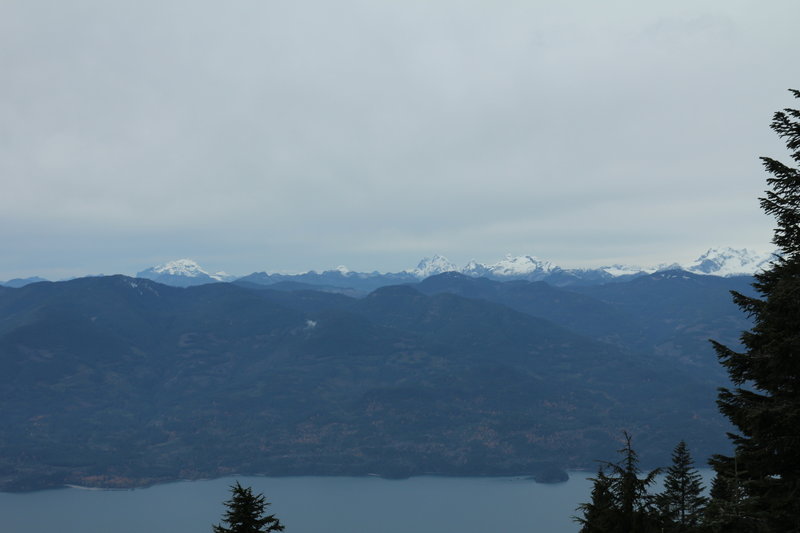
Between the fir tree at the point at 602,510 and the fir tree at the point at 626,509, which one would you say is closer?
the fir tree at the point at 626,509

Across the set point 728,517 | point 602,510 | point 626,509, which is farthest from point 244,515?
point 728,517

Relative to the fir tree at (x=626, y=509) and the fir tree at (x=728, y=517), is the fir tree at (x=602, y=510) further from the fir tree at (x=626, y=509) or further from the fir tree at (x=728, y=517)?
the fir tree at (x=728, y=517)

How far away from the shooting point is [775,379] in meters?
16.3

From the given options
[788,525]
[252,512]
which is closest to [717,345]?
[788,525]

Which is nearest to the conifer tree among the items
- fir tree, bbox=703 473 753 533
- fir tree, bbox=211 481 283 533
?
fir tree, bbox=703 473 753 533

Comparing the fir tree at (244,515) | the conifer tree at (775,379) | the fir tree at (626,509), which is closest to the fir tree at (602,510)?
the fir tree at (626,509)

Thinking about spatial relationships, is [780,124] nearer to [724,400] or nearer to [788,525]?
[724,400]

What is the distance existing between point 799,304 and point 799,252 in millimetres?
2311

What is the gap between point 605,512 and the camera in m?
18.0

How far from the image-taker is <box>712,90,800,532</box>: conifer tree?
15.2 metres

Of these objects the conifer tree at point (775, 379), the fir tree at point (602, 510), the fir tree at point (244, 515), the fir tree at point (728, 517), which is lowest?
the fir tree at point (244, 515)

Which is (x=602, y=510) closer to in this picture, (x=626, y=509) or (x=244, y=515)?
(x=626, y=509)

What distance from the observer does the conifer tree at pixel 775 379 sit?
49.9 feet

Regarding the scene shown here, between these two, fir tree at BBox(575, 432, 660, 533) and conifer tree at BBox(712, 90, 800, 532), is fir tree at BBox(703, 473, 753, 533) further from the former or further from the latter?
fir tree at BBox(575, 432, 660, 533)
